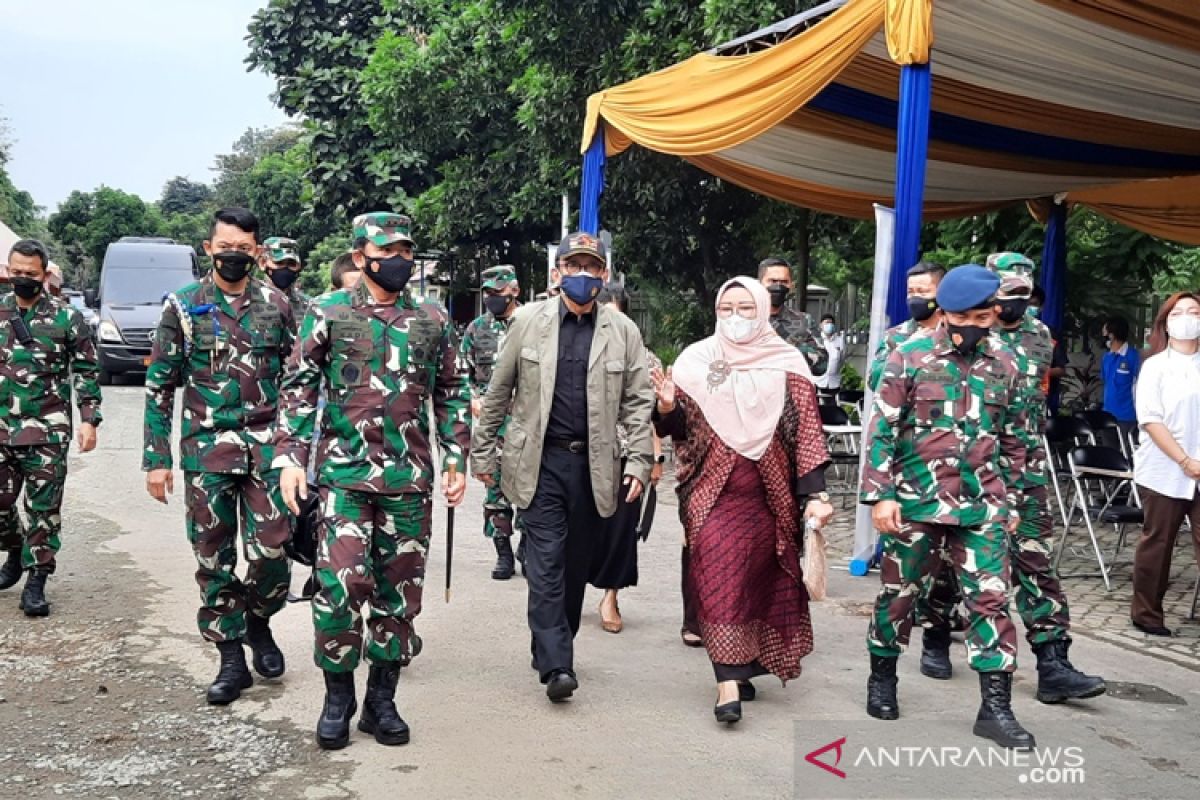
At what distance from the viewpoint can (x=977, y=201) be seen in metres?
12.3

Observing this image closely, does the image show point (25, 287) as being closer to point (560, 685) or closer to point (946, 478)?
point (560, 685)

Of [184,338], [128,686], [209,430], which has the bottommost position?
[128,686]

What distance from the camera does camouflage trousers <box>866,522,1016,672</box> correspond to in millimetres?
4512

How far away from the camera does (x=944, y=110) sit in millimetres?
9359

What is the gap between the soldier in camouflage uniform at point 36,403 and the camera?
20.4ft

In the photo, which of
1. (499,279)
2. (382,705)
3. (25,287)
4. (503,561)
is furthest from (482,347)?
(382,705)

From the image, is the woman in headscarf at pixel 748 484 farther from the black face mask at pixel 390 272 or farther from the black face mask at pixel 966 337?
the black face mask at pixel 390 272

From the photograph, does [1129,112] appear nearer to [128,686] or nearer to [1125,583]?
[1125,583]

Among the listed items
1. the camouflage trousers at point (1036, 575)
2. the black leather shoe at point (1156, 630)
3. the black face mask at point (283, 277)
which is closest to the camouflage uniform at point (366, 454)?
the black face mask at point (283, 277)

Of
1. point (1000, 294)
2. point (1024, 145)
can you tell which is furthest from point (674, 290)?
point (1000, 294)

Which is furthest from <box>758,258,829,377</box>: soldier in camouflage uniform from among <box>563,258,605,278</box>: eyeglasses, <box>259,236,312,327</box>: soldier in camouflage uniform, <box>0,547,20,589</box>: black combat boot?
<box>0,547,20,589</box>: black combat boot

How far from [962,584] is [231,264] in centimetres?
335

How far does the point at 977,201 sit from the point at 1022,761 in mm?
9080

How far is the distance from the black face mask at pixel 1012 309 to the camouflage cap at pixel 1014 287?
0.02 meters
